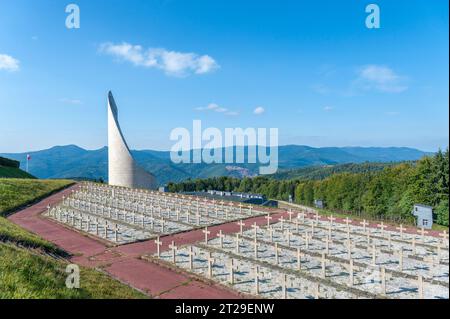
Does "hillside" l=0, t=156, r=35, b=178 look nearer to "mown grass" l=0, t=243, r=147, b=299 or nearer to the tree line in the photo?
the tree line

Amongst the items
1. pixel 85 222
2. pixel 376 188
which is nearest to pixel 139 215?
pixel 85 222

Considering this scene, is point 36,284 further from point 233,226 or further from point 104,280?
point 233,226

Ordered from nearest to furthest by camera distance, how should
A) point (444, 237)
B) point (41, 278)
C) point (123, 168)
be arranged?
point (444, 237), point (41, 278), point (123, 168)

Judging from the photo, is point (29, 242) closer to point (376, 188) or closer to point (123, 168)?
point (123, 168)

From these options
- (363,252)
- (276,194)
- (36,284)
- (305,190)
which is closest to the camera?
(36,284)

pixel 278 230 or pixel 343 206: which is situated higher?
pixel 278 230

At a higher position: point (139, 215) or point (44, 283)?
point (44, 283)
